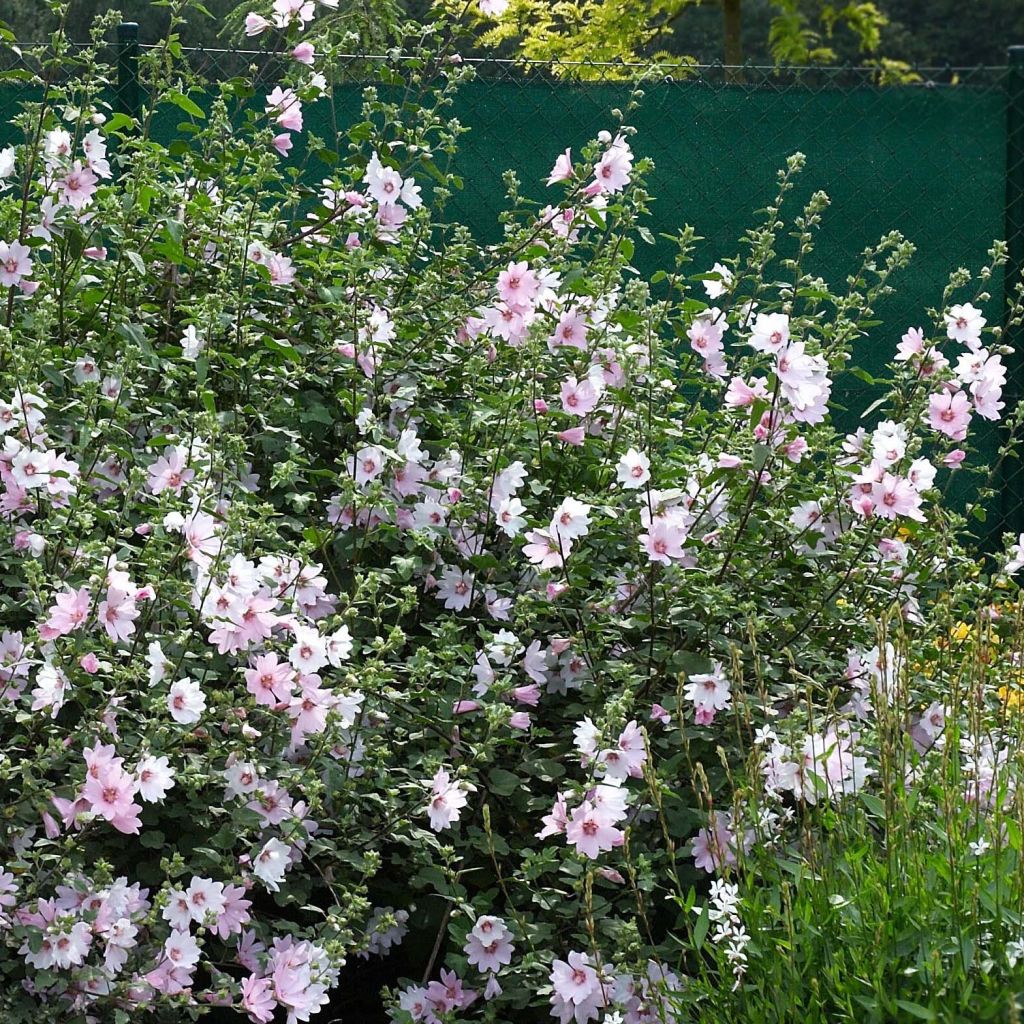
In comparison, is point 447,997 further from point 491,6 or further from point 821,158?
point 821,158

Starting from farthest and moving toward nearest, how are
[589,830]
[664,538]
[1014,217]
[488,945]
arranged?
[1014,217] < [664,538] < [488,945] < [589,830]

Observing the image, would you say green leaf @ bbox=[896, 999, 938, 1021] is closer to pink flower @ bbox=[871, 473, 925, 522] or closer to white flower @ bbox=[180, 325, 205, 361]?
pink flower @ bbox=[871, 473, 925, 522]

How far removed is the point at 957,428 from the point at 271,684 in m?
1.33

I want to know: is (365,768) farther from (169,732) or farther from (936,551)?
(936,551)

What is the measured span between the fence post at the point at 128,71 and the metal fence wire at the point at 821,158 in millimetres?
26

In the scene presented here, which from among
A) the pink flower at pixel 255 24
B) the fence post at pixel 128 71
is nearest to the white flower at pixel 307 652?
the pink flower at pixel 255 24

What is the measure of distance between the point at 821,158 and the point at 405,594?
10.8 feet

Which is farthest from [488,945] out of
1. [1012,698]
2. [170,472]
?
[1012,698]

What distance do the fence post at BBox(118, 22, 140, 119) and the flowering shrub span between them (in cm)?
164

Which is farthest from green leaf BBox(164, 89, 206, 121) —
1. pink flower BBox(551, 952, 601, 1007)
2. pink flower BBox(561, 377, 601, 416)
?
pink flower BBox(551, 952, 601, 1007)

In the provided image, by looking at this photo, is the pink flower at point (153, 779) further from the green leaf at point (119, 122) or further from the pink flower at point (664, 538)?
the green leaf at point (119, 122)

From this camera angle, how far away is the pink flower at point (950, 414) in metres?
2.78

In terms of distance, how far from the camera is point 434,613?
2.86 meters

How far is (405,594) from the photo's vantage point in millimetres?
2447
